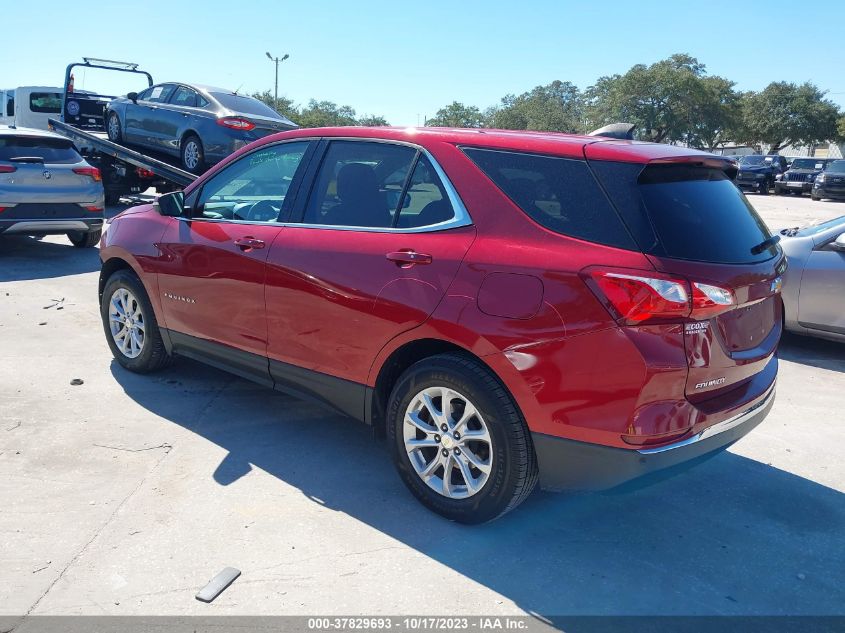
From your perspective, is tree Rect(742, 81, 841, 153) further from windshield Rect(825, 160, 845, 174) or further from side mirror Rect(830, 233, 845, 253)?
side mirror Rect(830, 233, 845, 253)

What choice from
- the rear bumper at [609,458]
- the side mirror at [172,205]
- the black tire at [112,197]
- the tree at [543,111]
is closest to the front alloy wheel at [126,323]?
the side mirror at [172,205]

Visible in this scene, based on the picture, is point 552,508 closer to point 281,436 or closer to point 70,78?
point 281,436

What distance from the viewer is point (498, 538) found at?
11.1 ft

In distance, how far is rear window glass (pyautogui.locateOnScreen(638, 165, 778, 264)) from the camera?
2961 mm

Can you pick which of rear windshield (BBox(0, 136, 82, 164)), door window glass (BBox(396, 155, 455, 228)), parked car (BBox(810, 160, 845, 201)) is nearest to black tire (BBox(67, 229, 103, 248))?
rear windshield (BBox(0, 136, 82, 164))

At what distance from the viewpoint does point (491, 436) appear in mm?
3205

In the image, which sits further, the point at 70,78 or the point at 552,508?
the point at 70,78

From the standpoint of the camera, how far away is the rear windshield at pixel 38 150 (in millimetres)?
9531

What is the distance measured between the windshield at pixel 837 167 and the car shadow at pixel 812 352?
87.8 feet

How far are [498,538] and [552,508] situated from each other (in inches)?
17.7

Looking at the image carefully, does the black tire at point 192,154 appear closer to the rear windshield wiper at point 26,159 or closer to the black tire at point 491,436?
the rear windshield wiper at point 26,159

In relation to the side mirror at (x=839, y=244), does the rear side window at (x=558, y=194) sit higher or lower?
higher

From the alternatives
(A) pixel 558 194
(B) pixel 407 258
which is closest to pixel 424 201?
(B) pixel 407 258

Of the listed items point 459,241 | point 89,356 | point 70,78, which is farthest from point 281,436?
point 70,78
